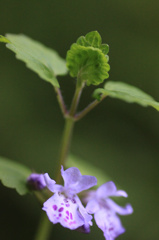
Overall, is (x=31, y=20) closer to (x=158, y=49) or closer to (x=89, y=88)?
(x=89, y=88)

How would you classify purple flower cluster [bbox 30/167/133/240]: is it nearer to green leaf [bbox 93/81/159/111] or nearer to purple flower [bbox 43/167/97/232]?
purple flower [bbox 43/167/97/232]

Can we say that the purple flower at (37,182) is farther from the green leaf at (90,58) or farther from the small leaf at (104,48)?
the small leaf at (104,48)

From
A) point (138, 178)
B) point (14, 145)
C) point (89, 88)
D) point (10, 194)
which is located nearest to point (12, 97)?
point (14, 145)

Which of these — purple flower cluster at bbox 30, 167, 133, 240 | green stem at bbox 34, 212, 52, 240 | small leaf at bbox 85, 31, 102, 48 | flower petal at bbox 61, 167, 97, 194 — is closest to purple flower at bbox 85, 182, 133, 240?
purple flower cluster at bbox 30, 167, 133, 240

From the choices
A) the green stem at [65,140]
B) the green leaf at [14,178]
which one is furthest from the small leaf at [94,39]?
the green leaf at [14,178]

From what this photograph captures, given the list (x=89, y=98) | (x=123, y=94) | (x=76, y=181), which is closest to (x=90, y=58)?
(x=123, y=94)

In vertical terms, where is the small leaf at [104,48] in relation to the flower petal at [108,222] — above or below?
Answer: above

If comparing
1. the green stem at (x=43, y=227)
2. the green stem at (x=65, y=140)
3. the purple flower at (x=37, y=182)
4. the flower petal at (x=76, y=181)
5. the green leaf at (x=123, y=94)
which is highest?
the green leaf at (x=123, y=94)

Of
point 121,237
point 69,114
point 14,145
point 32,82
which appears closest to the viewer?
point 69,114
